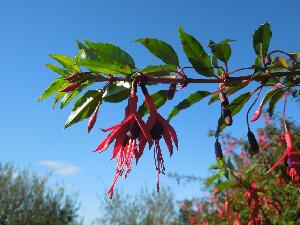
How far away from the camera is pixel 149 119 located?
Result: 1.26 meters

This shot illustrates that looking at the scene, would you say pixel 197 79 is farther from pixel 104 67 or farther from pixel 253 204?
pixel 253 204

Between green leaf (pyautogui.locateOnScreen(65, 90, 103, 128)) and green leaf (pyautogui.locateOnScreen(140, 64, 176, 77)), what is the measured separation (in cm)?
19

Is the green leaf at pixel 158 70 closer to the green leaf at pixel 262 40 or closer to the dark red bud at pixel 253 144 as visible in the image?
the green leaf at pixel 262 40

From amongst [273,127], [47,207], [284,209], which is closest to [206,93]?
[284,209]

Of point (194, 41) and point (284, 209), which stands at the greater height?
point (194, 41)

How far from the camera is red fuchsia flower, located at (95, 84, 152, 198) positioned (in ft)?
4.13

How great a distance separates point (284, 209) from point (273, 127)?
90.7 inches

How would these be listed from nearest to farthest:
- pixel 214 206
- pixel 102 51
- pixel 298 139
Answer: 1. pixel 102 51
2. pixel 298 139
3. pixel 214 206

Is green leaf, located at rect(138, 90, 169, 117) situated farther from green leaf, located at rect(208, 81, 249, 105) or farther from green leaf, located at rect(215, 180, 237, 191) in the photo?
green leaf, located at rect(215, 180, 237, 191)

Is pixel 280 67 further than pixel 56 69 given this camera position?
No

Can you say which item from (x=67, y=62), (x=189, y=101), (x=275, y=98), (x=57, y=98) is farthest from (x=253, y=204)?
(x=67, y=62)

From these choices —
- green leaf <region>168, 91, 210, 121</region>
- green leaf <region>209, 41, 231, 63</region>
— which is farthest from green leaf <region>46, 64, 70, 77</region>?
green leaf <region>209, 41, 231, 63</region>

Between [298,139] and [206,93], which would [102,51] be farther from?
[298,139]

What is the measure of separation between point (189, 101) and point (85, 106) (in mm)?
340
